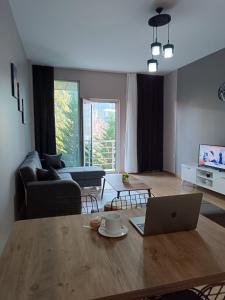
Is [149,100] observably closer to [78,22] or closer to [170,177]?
[170,177]

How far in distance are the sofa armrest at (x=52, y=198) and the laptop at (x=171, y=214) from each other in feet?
6.16

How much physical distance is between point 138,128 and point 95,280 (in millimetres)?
5462

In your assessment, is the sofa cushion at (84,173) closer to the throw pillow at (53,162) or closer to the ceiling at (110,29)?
the throw pillow at (53,162)

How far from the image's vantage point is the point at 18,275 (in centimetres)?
80

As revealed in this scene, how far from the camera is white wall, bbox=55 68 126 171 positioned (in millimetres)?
5570

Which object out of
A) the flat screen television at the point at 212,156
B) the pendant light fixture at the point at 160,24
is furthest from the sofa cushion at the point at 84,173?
the pendant light fixture at the point at 160,24

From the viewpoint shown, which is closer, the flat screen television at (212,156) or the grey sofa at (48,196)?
the grey sofa at (48,196)

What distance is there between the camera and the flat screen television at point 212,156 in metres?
4.07

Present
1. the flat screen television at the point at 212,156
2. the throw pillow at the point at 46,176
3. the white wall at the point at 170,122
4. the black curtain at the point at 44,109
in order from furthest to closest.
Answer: the white wall at the point at 170,122
the black curtain at the point at 44,109
the flat screen television at the point at 212,156
the throw pillow at the point at 46,176

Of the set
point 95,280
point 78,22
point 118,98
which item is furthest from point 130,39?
point 95,280

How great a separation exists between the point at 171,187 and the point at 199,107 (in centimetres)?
181

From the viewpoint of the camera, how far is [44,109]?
210 inches

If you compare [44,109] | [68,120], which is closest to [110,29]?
[44,109]

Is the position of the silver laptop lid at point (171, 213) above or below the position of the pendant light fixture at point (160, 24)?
below
